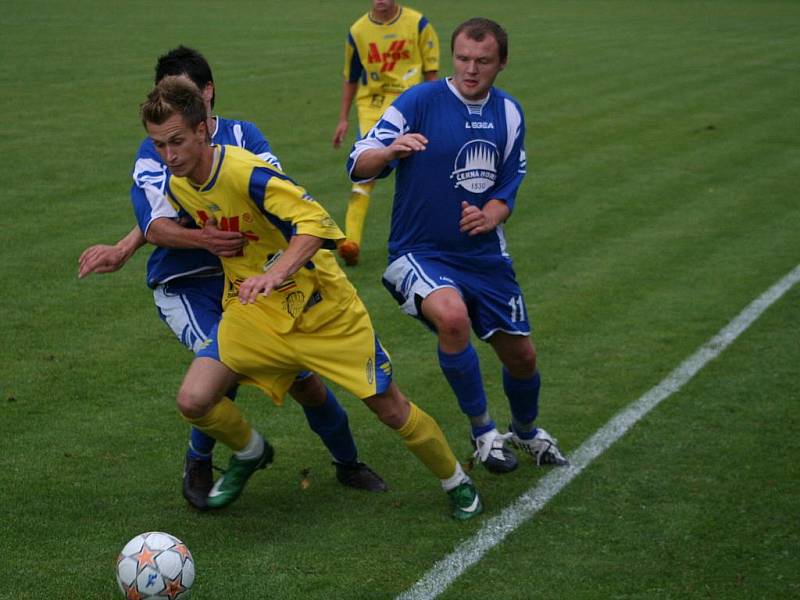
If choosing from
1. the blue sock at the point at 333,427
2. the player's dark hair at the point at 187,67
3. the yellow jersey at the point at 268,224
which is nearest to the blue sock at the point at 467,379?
the blue sock at the point at 333,427

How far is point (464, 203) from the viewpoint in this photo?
580 centimetres

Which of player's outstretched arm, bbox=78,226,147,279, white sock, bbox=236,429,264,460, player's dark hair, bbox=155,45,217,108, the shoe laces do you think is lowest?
the shoe laces

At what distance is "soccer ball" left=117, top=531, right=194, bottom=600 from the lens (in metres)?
4.49

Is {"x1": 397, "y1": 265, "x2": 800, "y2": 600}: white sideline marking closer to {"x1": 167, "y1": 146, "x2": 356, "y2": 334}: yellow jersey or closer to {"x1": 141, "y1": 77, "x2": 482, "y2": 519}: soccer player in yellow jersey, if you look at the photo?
{"x1": 141, "y1": 77, "x2": 482, "y2": 519}: soccer player in yellow jersey

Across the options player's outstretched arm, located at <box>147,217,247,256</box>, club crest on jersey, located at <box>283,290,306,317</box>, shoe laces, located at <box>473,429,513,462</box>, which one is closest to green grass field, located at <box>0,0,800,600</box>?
shoe laces, located at <box>473,429,513,462</box>

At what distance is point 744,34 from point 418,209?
25.6 m

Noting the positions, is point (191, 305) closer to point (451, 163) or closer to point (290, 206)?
point (290, 206)

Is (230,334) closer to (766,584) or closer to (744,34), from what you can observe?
(766,584)

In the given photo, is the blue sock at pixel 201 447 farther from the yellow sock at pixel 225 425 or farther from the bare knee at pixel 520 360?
the bare knee at pixel 520 360

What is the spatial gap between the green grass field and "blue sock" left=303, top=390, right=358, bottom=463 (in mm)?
190

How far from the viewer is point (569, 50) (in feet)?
84.3

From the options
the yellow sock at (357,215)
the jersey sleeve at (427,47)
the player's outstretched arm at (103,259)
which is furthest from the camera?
the jersey sleeve at (427,47)

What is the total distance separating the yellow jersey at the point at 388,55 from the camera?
36.3 feet

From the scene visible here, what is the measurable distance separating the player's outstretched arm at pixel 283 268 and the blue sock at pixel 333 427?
1088 millimetres
